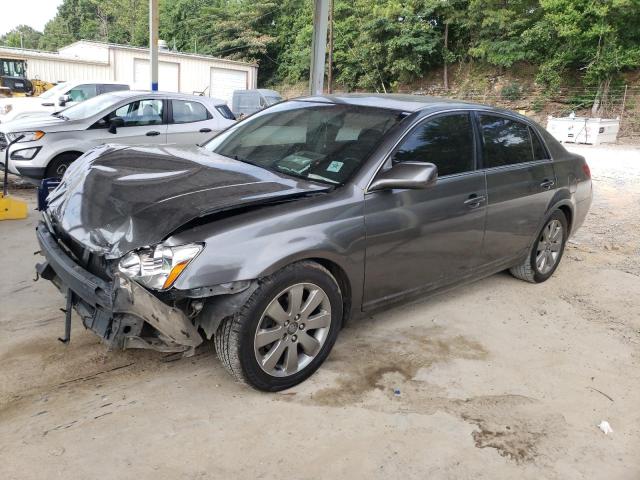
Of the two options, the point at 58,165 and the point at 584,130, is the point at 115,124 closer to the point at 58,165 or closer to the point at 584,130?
the point at 58,165

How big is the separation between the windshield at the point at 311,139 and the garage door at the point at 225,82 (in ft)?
103

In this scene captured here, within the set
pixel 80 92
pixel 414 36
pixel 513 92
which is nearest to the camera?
pixel 80 92

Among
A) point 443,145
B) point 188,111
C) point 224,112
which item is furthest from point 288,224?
point 224,112

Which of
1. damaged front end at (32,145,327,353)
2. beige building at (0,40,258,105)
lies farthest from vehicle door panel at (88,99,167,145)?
beige building at (0,40,258,105)

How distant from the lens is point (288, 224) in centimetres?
291

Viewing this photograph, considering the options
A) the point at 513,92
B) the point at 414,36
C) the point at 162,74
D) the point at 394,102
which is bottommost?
the point at 394,102

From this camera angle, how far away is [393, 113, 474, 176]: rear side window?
11.7ft

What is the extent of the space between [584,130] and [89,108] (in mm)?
17769

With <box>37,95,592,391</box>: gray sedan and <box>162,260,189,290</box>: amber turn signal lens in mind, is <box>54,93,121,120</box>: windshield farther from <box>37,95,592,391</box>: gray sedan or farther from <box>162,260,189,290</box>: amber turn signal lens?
<box>162,260,189,290</box>: amber turn signal lens

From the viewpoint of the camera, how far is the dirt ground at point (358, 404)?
2537 mm

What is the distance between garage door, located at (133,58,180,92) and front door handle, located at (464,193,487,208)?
30628mm

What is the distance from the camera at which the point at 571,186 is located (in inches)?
198

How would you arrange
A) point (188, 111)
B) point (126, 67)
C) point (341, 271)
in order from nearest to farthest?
1. point (341, 271)
2. point (188, 111)
3. point (126, 67)

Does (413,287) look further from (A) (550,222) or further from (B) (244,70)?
(B) (244,70)
